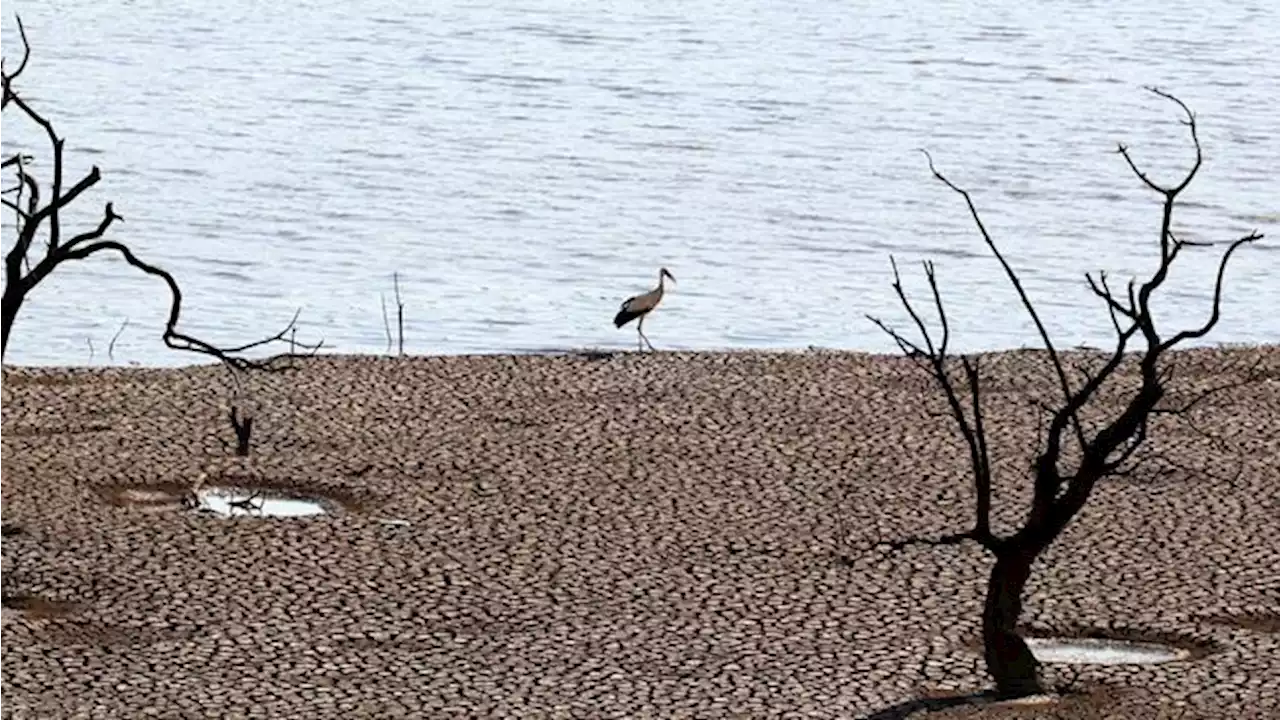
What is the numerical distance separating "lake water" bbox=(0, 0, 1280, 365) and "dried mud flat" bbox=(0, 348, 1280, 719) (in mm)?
3242

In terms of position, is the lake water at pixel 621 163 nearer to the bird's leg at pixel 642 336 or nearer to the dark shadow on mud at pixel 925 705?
the bird's leg at pixel 642 336

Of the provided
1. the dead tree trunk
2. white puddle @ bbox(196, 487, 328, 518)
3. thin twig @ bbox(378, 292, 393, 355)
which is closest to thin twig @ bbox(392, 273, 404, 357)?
thin twig @ bbox(378, 292, 393, 355)

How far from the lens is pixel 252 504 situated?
37.3 ft

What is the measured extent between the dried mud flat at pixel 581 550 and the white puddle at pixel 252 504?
0.40 feet

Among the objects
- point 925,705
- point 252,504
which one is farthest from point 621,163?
point 925,705

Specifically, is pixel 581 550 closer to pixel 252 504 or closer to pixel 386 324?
pixel 252 504

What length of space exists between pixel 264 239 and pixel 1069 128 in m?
9.59

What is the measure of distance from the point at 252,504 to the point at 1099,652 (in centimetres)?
311

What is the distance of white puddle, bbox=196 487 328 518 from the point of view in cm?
1126

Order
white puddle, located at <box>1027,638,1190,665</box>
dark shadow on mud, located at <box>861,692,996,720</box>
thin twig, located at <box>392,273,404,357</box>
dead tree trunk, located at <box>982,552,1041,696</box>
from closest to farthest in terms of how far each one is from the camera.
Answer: dark shadow on mud, located at <box>861,692,996,720</box> < dead tree trunk, located at <box>982,552,1041,696</box> < white puddle, located at <box>1027,638,1190,665</box> < thin twig, located at <box>392,273,404,357</box>

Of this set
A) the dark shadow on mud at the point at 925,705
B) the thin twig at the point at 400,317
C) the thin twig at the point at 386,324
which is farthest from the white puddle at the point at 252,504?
the thin twig at the point at 386,324

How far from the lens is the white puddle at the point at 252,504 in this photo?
1126 centimetres

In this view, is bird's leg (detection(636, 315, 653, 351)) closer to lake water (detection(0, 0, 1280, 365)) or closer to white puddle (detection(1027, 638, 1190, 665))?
lake water (detection(0, 0, 1280, 365))

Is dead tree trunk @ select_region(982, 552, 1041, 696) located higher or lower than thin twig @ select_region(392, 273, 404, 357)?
higher
